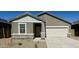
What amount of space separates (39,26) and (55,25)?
2.65 meters

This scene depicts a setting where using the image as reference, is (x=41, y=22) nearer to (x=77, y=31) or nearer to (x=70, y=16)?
(x=70, y=16)

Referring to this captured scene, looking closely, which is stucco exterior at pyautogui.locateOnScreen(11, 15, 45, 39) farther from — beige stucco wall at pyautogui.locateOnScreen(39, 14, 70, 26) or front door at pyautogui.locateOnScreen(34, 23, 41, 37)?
beige stucco wall at pyautogui.locateOnScreen(39, 14, 70, 26)

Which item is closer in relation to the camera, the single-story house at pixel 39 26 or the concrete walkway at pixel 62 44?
the concrete walkway at pixel 62 44

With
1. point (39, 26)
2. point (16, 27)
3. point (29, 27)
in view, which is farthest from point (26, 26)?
point (39, 26)

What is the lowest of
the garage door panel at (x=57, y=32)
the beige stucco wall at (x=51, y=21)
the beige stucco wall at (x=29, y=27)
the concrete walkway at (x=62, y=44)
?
the concrete walkway at (x=62, y=44)

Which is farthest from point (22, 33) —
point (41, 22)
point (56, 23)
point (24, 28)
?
point (56, 23)

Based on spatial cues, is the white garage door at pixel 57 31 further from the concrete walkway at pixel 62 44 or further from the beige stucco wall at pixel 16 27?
the beige stucco wall at pixel 16 27

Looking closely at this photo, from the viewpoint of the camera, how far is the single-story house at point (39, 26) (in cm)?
1532

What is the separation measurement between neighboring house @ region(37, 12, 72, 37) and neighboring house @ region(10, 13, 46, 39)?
3.27ft

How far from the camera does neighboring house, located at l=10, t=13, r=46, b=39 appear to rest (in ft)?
49.7

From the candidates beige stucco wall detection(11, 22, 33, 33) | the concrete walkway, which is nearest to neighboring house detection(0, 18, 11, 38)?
beige stucco wall detection(11, 22, 33, 33)

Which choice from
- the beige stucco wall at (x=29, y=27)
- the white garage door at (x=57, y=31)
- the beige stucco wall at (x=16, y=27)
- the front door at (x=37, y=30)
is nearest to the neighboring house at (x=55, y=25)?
the white garage door at (x=57, y=31)

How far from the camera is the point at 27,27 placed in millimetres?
16188
